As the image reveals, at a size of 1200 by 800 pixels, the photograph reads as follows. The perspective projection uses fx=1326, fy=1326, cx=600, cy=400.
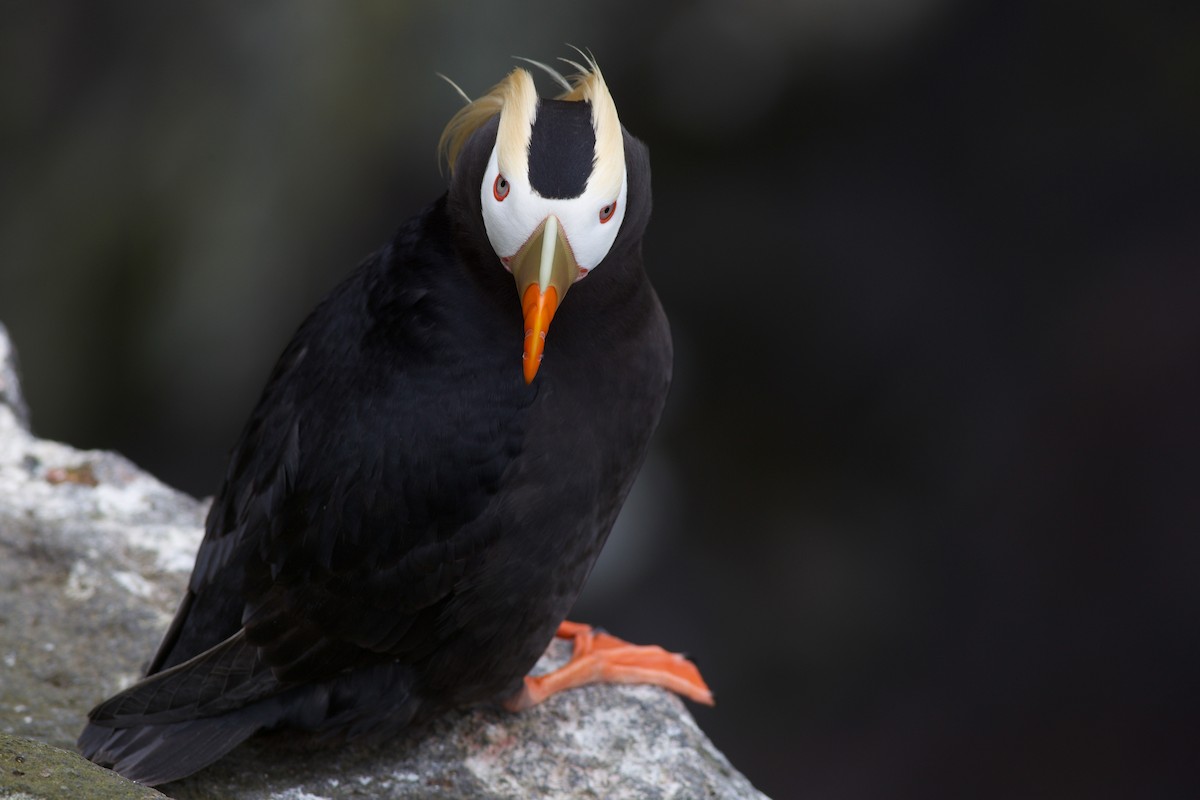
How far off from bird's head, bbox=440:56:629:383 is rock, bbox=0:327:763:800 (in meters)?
0.95

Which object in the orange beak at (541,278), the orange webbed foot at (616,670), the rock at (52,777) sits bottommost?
the orange webbed foot at (616,670)

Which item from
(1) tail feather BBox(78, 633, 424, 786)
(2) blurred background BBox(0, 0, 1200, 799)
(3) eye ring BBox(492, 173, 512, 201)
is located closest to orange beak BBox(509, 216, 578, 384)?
(3) eye ring BBox(492, 173, 512, 201)

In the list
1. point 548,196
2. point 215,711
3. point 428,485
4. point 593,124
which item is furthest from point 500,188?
point 215,711

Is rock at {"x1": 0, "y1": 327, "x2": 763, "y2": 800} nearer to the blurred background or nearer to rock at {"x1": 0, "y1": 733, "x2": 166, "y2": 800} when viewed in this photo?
rock at {"x1": 0, "y1": 733, "x2": 166, "y2": 800}

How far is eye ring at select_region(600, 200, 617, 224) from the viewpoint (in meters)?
2.39

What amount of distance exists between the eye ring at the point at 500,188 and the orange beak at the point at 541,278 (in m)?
0.10

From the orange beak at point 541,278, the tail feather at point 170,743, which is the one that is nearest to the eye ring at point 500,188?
the orange beak at point 541,278

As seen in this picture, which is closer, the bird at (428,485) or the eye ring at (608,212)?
the eye ring at (608,212)

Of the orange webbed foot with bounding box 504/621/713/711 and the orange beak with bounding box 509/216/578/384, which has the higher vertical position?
the orange beak with bounding box 509/216/578/384

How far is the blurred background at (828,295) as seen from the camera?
611 cm

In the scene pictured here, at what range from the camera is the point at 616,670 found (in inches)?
125

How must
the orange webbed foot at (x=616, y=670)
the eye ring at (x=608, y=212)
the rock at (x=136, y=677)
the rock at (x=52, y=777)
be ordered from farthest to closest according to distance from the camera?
the orange webbed foot at (x=616, y=670), the rock at (x=136, y=677), the eye ring at (x=608, y=212), the rock at (x=52, y=777)

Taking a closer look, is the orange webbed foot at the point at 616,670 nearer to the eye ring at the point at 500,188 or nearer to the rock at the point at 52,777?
the eye ring at the point at 500,188

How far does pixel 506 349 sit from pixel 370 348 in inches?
11.0
